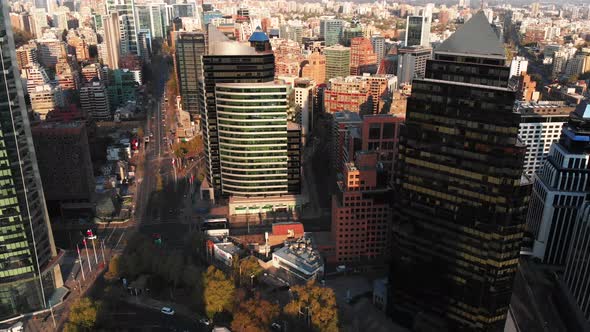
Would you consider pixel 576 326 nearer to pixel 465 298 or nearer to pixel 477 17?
pixel 465 298

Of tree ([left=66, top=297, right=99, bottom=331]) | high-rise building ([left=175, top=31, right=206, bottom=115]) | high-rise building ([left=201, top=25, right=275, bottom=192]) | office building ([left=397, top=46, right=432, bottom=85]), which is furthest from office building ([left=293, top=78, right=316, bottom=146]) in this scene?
tree ([left=66, top=297, right=99, bottom=331])

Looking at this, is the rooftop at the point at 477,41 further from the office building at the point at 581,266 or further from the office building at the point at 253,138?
the office building at the point at 253,138

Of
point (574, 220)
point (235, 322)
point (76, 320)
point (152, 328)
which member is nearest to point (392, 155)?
point (574, 220)

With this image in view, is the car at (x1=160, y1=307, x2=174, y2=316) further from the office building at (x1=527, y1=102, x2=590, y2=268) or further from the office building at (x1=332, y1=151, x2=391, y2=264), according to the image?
the office building at (x1=527, y1=102, x2=590, y2=268)

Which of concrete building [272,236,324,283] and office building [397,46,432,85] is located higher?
office building [397,46,432,85]

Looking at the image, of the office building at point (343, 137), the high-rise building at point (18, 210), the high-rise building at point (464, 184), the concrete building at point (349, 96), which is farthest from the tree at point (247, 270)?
the concrete building at point (349, 96)

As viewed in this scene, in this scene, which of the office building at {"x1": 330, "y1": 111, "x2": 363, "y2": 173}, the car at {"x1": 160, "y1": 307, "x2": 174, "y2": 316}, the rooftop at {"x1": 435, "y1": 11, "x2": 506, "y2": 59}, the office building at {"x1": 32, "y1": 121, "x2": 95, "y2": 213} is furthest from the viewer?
the office building at {"x1": 330, "y1": 111, "x2": 363, "y2": 173}
